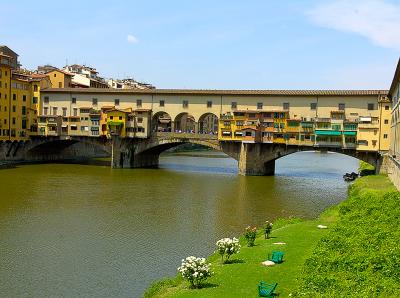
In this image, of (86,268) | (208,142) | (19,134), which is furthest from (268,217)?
(19,134)

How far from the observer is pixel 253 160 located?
68875mm

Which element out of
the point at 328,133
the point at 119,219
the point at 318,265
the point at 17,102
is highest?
the point at 17,102

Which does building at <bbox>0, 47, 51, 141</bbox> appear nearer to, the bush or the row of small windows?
the row of small windows

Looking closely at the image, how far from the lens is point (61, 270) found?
22.8 m

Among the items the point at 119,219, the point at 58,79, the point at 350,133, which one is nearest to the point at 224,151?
the point at 350,133

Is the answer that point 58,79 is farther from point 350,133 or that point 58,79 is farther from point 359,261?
point 359,261

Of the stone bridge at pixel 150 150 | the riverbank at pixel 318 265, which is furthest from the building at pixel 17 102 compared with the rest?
the riverbank at pixel 318 265

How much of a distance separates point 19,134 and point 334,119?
5168 cm

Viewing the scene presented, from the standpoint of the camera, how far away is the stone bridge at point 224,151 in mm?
67250

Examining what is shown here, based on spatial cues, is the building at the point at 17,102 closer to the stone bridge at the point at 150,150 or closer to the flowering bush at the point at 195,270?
the stone bridge at the point at 150,150

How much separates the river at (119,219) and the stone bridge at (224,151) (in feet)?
10.1

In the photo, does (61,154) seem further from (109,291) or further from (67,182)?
(109,291)

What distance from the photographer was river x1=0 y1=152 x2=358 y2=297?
2217 centimetres

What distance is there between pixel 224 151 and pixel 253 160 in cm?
513
